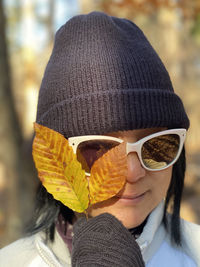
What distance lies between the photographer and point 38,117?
162 centimetres

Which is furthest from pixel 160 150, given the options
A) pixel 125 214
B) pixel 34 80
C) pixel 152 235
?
pixel 34 80

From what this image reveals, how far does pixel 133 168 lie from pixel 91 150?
20 cm

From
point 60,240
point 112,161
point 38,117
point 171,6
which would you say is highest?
point 171,6

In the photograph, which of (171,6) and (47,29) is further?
(47,29)

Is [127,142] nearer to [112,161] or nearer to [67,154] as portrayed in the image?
[112,161]

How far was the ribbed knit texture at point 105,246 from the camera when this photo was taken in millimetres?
1065

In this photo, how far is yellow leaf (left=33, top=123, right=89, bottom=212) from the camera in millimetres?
1157

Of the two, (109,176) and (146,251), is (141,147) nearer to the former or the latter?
(109,176)

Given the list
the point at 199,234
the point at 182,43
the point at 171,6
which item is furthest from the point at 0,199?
the point at 182,43

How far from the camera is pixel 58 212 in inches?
67.2

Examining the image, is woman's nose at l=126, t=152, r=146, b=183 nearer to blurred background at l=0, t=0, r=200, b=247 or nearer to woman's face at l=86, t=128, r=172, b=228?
woman's face at l=86, t=128, r=172, b=228

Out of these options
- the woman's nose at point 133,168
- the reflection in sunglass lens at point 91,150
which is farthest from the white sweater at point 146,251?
the reflection in sunglass lens at point 91,150

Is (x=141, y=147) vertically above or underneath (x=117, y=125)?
underneath

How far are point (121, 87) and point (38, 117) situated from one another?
510 mm
